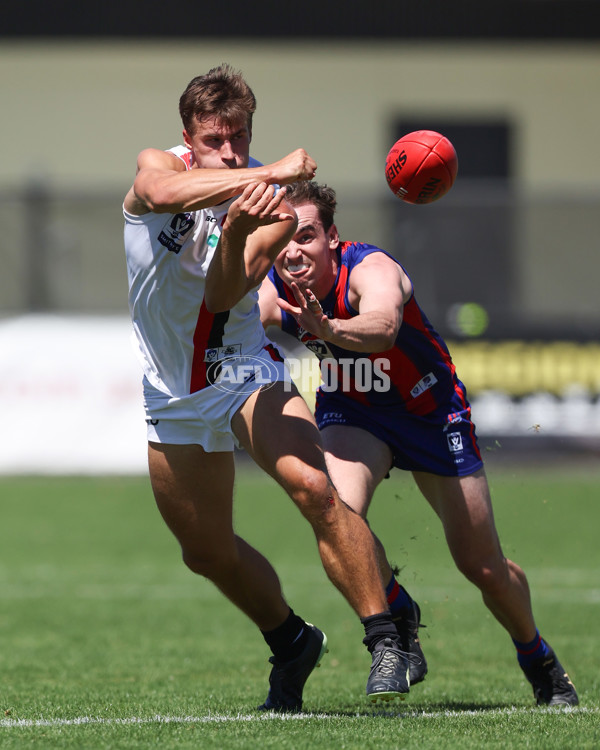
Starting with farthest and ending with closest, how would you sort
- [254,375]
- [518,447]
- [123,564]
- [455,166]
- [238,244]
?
[518,447] < [123,564] < [455,166] < [254,375] < [238,244]

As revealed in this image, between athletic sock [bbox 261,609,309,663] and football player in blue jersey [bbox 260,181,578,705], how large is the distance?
462 millimetres

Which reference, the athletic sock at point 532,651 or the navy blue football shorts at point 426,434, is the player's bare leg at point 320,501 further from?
the athletic sock at point 532,651

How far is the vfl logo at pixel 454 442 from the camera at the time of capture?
516 cm

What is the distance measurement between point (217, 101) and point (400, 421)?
160 cm

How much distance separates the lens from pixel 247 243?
461cm

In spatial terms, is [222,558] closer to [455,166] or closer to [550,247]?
[455,166]

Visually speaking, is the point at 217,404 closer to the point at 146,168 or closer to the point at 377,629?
the point at 146,168

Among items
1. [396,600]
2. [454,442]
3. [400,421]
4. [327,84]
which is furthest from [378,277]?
[327,84]

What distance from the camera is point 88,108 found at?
72.7ft

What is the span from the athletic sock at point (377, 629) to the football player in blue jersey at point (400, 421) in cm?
56

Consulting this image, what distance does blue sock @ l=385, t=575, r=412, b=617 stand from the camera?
5324 mm

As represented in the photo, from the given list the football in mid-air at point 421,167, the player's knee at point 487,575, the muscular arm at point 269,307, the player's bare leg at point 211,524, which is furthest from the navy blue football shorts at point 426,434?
the football in mid-air at point 421,167

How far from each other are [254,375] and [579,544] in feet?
21.2

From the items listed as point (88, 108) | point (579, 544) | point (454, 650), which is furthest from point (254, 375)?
point (88, 108)
